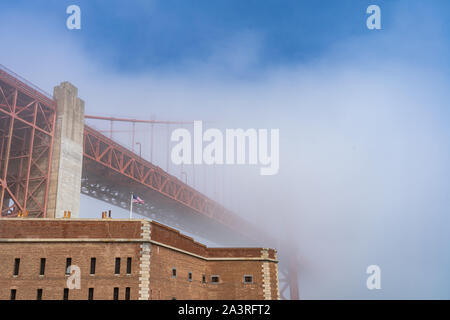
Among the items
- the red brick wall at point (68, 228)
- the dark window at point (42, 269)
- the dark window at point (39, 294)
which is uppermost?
the red brick wall at point (68, 228)

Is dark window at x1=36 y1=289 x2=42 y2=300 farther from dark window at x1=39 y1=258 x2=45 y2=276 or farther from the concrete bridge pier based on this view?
the concrete bridge pier

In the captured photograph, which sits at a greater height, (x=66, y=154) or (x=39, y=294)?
(x=66, y=154)

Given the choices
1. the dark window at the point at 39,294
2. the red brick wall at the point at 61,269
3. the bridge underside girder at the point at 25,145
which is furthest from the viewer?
the bridge underside girder at the point at 25,145

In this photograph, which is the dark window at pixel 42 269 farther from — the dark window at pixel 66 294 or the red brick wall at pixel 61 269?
the dark window at pixel 66 294

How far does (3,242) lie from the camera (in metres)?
33.6

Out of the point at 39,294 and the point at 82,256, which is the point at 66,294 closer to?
the point at 39,294

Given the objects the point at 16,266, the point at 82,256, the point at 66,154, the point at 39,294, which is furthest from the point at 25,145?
the point at 39,294

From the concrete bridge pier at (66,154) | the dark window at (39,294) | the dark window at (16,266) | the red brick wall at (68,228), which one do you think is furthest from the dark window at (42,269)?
the concrete bridge pier at (66,154)

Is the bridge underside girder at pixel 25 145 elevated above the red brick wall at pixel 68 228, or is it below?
above

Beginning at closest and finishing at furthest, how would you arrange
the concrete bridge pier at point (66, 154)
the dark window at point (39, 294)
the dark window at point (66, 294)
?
the dark window at point (39, 294) < the dark window at point (66, 294) < the concrete bridge pier at point (66, 154)
